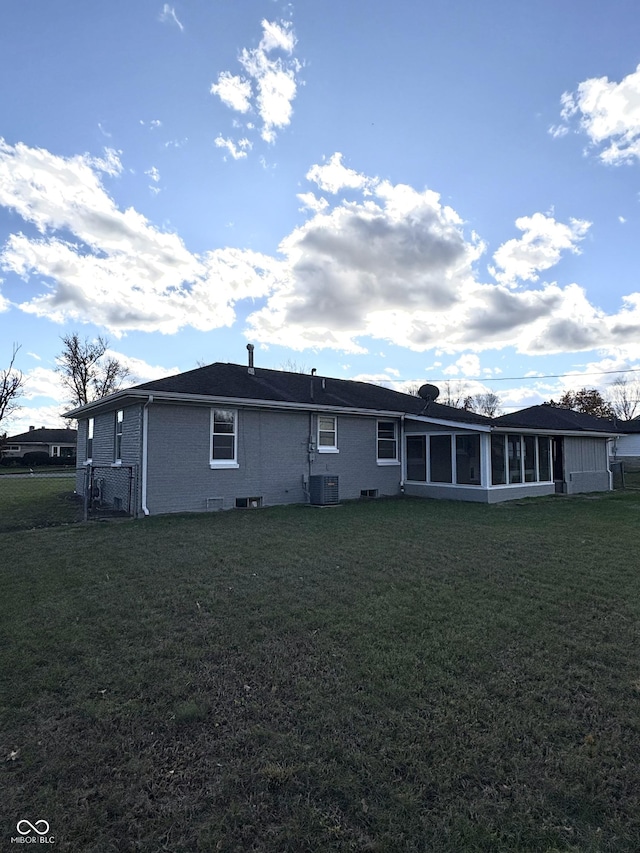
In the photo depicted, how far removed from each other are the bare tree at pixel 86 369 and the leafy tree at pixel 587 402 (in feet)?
131

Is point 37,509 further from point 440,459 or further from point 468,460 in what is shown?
point 468,460

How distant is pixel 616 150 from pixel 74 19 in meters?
13.4

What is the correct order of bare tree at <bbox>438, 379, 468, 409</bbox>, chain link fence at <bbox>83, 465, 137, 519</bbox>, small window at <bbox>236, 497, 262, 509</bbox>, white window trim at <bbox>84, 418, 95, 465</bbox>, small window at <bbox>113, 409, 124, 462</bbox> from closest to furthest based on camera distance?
chain link fence at <bbox>83, 465, 137, 519</bbox>, small window at <bbox>236, 497, 262, 509</bbox>, small window at <bbox>113, 409, 124, 462</bbox>, white window trim at <bbox>84, 418, 95, 465</bbox>, bare tree at <bbox>438, 379, 468, 409</bbox>

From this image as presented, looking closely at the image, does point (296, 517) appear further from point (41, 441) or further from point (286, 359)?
point (41, 441)

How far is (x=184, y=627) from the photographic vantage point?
427 cm

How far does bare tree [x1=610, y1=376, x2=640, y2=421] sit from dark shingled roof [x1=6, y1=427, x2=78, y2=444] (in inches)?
2575

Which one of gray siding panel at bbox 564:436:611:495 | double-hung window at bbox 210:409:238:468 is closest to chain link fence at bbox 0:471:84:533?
double-hung window at bbox 210:409:238:468

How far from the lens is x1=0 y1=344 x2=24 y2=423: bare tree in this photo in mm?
40772

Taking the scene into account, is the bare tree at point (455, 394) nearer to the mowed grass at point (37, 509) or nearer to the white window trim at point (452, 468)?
the white window trim at point (452, 468)

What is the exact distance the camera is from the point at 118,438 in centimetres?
1273

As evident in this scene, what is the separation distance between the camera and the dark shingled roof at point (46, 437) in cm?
5134

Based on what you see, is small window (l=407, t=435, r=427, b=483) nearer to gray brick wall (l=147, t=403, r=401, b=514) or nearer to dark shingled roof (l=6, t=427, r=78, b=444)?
gray brick wall (l=147, t=403, r=401, b=514)

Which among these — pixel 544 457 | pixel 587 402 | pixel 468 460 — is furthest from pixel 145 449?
pixel 587 402

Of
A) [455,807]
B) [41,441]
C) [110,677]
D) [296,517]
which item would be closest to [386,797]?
[455,807]
